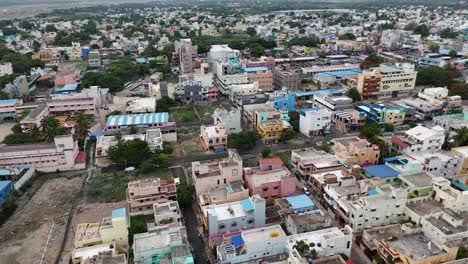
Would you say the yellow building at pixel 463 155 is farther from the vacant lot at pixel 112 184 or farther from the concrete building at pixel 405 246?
the vacant lot at pixel 112 184

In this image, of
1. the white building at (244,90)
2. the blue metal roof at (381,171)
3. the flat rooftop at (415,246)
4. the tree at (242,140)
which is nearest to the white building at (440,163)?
the blue metal roof at (381,171)

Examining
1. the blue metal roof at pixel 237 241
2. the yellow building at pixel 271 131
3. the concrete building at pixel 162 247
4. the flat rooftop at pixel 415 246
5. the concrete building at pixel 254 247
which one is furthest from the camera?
the yellow building at pixel 271 131

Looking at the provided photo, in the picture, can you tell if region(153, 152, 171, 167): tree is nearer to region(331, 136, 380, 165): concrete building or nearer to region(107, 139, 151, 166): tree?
region(107, 139, 151, 166): tree

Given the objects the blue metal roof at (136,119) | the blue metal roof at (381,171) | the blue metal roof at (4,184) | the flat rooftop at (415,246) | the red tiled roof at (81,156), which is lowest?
the red tiled roof at (81,156)

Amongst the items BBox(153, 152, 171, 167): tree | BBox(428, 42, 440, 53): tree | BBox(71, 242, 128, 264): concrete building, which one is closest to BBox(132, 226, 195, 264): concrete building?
BBox(71, 242, 128, 264): concrete building

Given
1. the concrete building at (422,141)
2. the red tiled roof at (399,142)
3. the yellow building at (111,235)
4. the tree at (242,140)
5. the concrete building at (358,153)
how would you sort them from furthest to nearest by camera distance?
the tree at (242,140)
the red tiled roof at (399,142)
the concrete building at (422,141)
the concrete building at (358,153)
the yellow building at (111,235)

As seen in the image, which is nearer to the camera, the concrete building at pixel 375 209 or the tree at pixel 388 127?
the concrete building at pixel 375 209

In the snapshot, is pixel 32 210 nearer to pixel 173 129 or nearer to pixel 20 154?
pixel 20 154
